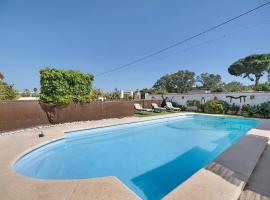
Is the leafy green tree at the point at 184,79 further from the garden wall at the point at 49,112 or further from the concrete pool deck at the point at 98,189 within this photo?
the concrete pool deck at the point at 98,189

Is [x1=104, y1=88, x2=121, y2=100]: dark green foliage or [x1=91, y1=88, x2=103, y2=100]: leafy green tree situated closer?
[x1=91, y1=88, x2=103, y2=100]: leafy green tree

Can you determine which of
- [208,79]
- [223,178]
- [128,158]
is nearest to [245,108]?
[128,158]

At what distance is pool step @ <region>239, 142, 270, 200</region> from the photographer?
94.3 inches

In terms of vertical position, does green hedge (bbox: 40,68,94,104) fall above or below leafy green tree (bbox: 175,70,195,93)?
below

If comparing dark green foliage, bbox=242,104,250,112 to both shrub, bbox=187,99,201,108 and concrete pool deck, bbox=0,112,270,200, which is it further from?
concrete pool deck, bbox=0,112,270,200

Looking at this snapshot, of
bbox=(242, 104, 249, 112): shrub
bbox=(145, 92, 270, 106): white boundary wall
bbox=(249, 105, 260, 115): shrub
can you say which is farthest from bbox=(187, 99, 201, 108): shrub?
bbox=(249, 105, 260, 115): shrub

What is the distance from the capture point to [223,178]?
9.33 ft

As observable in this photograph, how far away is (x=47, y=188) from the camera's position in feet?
8.50

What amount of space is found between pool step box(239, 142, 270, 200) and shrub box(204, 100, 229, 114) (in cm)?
1225

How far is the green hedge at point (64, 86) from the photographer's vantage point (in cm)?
895

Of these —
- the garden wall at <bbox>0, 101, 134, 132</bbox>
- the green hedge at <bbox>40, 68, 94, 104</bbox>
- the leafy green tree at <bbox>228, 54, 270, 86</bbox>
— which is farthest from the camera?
the leafy green tree at <bbox>228, 54, 270, 86</bbox>

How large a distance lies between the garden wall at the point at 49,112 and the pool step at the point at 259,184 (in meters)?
9.19

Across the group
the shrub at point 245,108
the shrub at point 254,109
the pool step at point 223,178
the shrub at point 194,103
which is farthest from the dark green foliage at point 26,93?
the shrub at point 254,109

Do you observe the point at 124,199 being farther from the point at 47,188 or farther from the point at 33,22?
the point at 33,22
